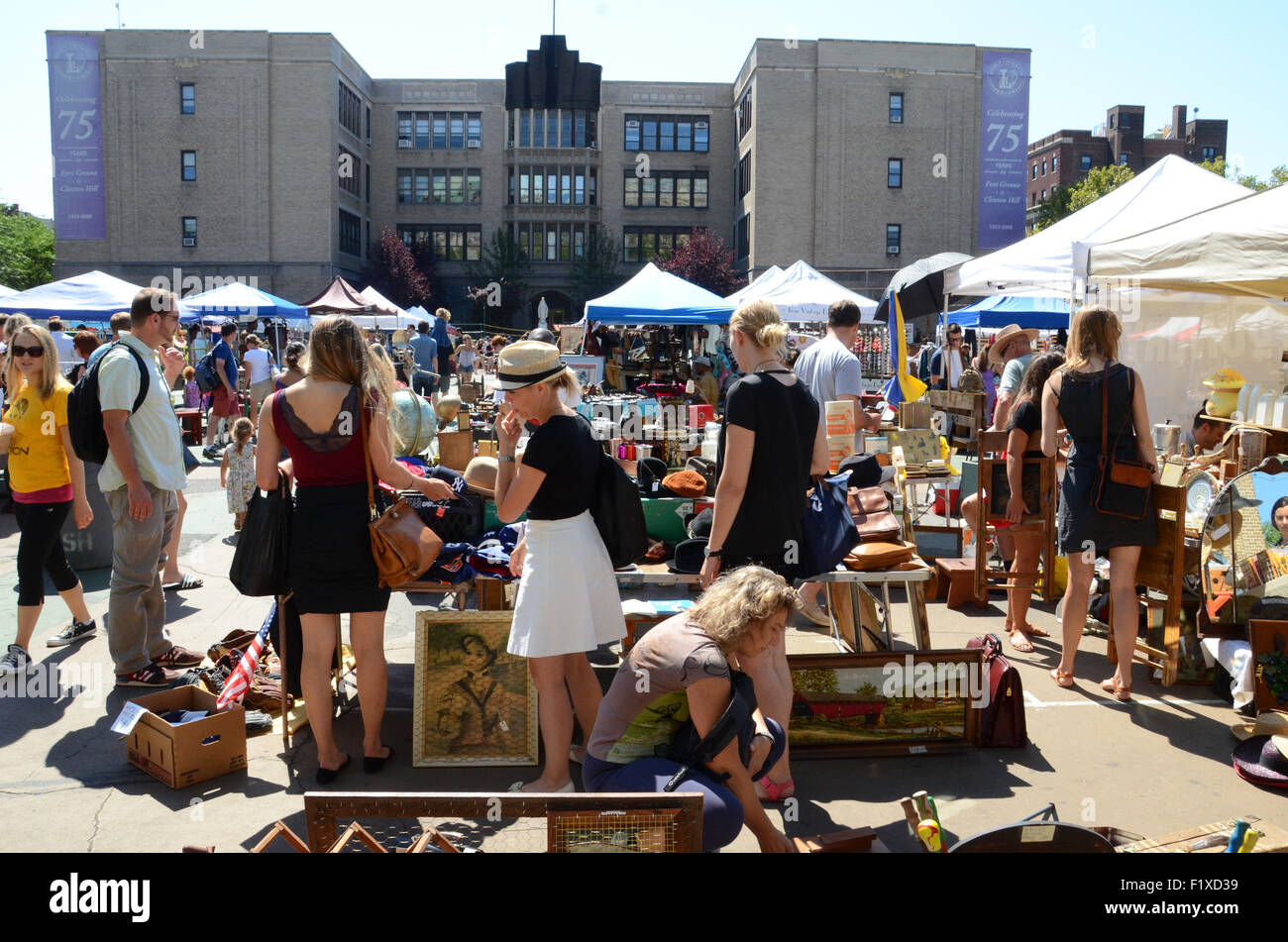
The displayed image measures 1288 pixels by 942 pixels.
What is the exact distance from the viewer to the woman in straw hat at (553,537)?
389 cm

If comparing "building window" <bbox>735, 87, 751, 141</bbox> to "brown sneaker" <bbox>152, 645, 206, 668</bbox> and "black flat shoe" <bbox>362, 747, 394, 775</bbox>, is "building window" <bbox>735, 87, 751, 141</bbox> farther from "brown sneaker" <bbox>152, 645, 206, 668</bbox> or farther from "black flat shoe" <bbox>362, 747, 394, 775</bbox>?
"black flat shoe" <bbox>362, 747, 394, 775</bbox>

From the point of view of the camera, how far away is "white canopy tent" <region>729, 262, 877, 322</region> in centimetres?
1784

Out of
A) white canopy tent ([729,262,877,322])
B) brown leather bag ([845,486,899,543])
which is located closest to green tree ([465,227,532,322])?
white canopy tent ([729,262,877,322])

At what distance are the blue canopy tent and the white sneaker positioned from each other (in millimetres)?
16469

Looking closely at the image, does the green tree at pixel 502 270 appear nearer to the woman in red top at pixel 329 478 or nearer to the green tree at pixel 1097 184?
the green tree at pixel 1097 184

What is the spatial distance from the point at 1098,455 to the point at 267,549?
4.19 meters

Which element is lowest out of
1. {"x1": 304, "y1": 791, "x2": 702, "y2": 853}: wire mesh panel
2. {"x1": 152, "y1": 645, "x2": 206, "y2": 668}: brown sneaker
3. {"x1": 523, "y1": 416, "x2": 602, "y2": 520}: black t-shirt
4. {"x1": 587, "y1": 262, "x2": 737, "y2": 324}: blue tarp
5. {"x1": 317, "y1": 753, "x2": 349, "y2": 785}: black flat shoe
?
{"x1": 317, "y1": 753, "x2": 349, "y2": 785}: black flat shoe

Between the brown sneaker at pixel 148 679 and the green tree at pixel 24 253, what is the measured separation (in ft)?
200

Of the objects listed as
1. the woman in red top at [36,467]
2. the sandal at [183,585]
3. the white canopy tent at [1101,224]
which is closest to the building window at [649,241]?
the white canopy tent at [1101,224]

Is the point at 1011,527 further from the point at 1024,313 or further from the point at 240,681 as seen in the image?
the point at 1024,313

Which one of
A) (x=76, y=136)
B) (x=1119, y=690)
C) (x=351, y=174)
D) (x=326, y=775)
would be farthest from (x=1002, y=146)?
(x=326, y=775)

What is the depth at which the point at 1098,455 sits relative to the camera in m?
5.33
